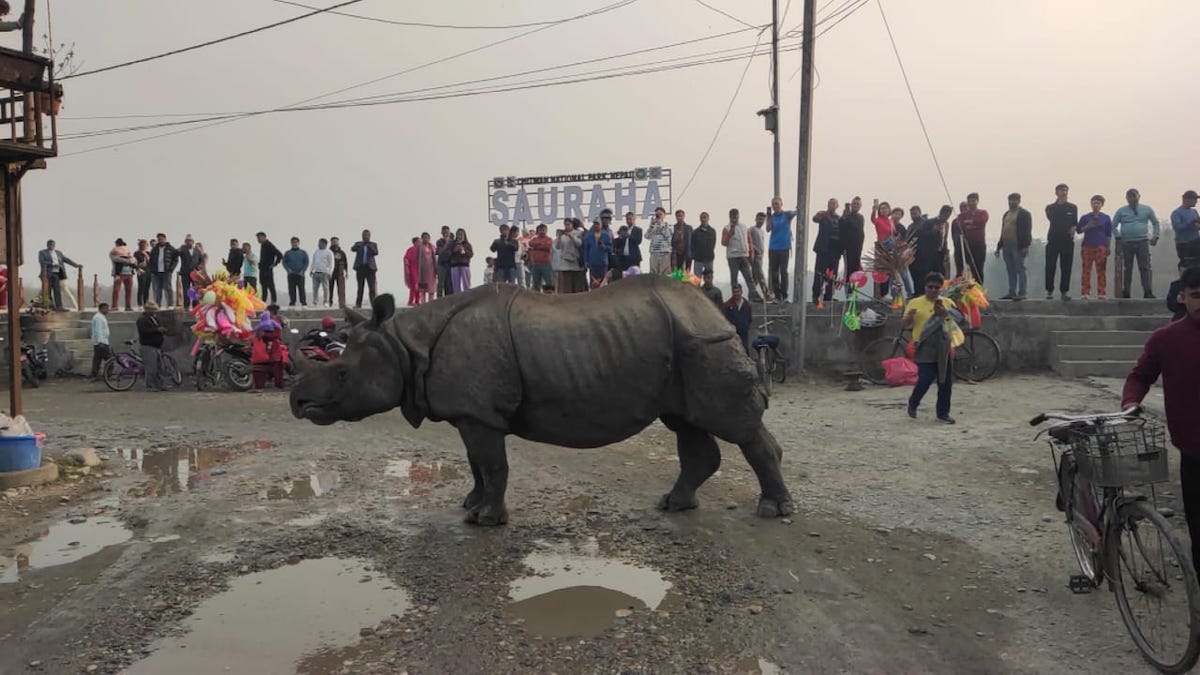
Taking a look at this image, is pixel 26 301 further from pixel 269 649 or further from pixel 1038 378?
pixel 1038 378

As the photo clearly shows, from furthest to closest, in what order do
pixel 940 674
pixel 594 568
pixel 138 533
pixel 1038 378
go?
pixel 1038 378
pixel 138 533
pixel 594 568
pixel 940 674

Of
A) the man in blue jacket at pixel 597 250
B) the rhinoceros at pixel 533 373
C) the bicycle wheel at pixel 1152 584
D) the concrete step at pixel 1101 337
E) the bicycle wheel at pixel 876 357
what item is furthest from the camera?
the man in blue jacket at pixel 597 250

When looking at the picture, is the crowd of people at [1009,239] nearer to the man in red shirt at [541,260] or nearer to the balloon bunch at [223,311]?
the man in red shirt at [541,260]

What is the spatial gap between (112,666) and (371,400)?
2435mm

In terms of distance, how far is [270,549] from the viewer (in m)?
5.79

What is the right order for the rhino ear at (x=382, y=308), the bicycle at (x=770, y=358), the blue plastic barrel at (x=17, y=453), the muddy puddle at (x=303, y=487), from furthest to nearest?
the bicycle at (x=770, y=358), the blue plastic barrel at (x=17, y=453), the muddy puddle at (x=303, y=487), the rhino ear at (x=382, y=308)

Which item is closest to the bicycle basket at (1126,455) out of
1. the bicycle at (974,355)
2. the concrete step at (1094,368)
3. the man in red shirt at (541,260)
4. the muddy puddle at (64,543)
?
the muddy puddle at (64,543)

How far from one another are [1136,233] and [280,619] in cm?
1431

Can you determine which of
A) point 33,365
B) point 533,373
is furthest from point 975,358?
point 33,365

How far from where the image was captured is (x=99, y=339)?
56.9ft

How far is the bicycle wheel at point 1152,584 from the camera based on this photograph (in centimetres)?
360

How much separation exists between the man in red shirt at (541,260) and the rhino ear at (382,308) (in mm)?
10547

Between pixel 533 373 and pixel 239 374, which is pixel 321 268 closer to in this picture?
pixel 239 374

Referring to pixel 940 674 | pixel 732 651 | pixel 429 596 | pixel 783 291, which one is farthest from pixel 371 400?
pixel 783 291
